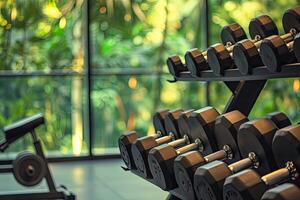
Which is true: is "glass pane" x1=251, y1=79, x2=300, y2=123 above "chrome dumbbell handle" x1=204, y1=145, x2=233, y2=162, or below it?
below

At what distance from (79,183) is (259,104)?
234 centimetres

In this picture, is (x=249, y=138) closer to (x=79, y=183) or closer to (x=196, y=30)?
(x=79, y=183)

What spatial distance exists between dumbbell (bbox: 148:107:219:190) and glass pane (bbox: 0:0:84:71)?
3.13 meters

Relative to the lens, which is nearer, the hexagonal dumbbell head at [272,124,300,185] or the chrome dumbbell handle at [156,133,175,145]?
the hexagonal dumbbell head at [272,124,300,185]

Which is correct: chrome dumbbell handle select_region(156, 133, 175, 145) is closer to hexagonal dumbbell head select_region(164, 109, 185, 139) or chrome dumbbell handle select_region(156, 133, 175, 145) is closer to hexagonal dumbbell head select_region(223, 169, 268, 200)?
hexagonal dumbbell head select_region(164, 109, 185, 139)

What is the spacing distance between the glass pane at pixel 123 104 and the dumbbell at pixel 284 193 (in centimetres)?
404

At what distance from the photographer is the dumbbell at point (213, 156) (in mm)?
2275

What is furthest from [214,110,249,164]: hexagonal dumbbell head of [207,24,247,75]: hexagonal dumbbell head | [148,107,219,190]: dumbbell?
[207,24,247,75]: hexagonal dumbbell head

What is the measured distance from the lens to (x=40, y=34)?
5508 mm

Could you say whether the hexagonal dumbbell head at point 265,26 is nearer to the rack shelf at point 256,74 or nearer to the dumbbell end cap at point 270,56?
the rack shelf at point 256,74

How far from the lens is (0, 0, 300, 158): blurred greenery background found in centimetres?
549

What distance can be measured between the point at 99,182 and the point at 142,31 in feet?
5.93

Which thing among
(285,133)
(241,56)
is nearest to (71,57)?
(241,56)

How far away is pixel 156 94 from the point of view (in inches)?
231
